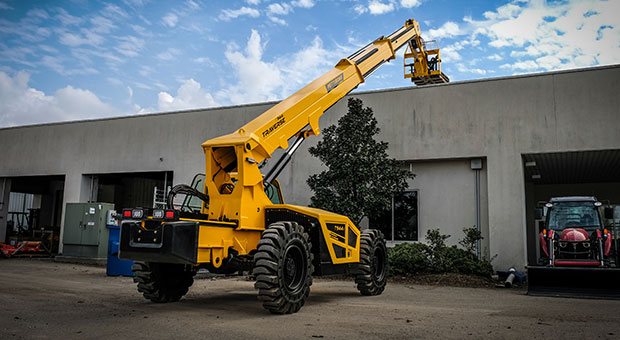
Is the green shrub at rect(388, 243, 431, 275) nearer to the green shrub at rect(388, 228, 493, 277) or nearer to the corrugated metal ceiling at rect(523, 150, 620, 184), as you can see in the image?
the green shrub at rect(388, 228, 493, 277)

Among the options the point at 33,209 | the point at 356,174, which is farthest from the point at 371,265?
the point at 33,209

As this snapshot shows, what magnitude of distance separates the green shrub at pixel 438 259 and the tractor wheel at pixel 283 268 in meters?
6.90

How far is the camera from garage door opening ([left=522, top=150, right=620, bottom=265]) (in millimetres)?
15969

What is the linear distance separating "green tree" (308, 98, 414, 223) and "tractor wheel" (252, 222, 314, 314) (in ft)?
21.0

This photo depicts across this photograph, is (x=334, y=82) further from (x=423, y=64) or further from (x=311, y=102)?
(x=423, y=64)

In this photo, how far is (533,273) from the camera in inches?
456

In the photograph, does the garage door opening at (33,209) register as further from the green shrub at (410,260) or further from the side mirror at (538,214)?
the side mirror at (538,214)

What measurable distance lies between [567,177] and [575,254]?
9.17 metres

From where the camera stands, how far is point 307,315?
800 cm

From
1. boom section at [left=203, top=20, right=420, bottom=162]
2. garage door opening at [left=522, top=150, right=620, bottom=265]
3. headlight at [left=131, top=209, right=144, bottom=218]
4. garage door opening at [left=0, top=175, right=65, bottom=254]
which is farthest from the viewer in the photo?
garage door opening at [left=0, top=175, right=65, bottom=254]

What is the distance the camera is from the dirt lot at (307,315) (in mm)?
6453

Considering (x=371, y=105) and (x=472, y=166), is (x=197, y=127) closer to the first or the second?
(x=371, y=105)

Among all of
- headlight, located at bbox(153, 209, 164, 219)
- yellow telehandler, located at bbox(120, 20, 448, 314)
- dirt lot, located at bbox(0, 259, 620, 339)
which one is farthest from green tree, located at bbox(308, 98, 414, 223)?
headlight, located at bbox(153, 209, 164, 219)

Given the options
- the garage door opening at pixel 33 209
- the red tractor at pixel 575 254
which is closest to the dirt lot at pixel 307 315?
the red tractor at pixel 575 254
